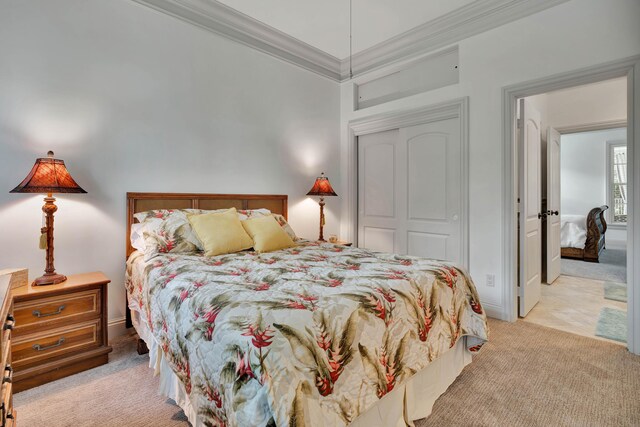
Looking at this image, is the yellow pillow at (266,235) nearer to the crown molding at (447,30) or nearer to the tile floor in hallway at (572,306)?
the tile floor in hallway at (572,306)

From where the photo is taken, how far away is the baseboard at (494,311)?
117 inches

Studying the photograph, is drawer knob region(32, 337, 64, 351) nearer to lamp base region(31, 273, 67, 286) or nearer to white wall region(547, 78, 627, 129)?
lamp base region(31, 273, 67, 286)

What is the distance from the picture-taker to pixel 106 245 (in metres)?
2.56

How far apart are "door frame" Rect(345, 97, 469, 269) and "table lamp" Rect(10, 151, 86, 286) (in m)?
3.04

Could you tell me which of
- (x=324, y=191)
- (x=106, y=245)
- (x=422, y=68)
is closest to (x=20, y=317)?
(x=106, y=245)

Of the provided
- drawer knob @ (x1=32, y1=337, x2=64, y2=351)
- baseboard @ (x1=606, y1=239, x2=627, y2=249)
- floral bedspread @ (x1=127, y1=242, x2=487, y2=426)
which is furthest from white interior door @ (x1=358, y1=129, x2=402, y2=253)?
baseboard @ (x1=606, y1=239, x2=627, y2=249)

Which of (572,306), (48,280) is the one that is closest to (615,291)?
(572,306)

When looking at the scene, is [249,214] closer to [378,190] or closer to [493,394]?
[378,190]

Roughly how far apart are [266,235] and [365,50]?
8.92ft

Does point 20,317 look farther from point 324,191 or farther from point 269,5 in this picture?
point 269,5

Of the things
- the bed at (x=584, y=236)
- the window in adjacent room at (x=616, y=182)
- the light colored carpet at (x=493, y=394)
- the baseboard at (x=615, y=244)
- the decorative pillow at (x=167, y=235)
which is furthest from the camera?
the window in adjacent room at (x=616, y=182)

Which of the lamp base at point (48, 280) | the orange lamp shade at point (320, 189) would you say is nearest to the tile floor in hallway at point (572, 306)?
the orange lamp shade at point (320, 189)

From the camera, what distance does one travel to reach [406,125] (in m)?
3.76

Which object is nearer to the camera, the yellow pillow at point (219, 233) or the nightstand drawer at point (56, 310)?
the nightstand drawer at point (56, 310)
